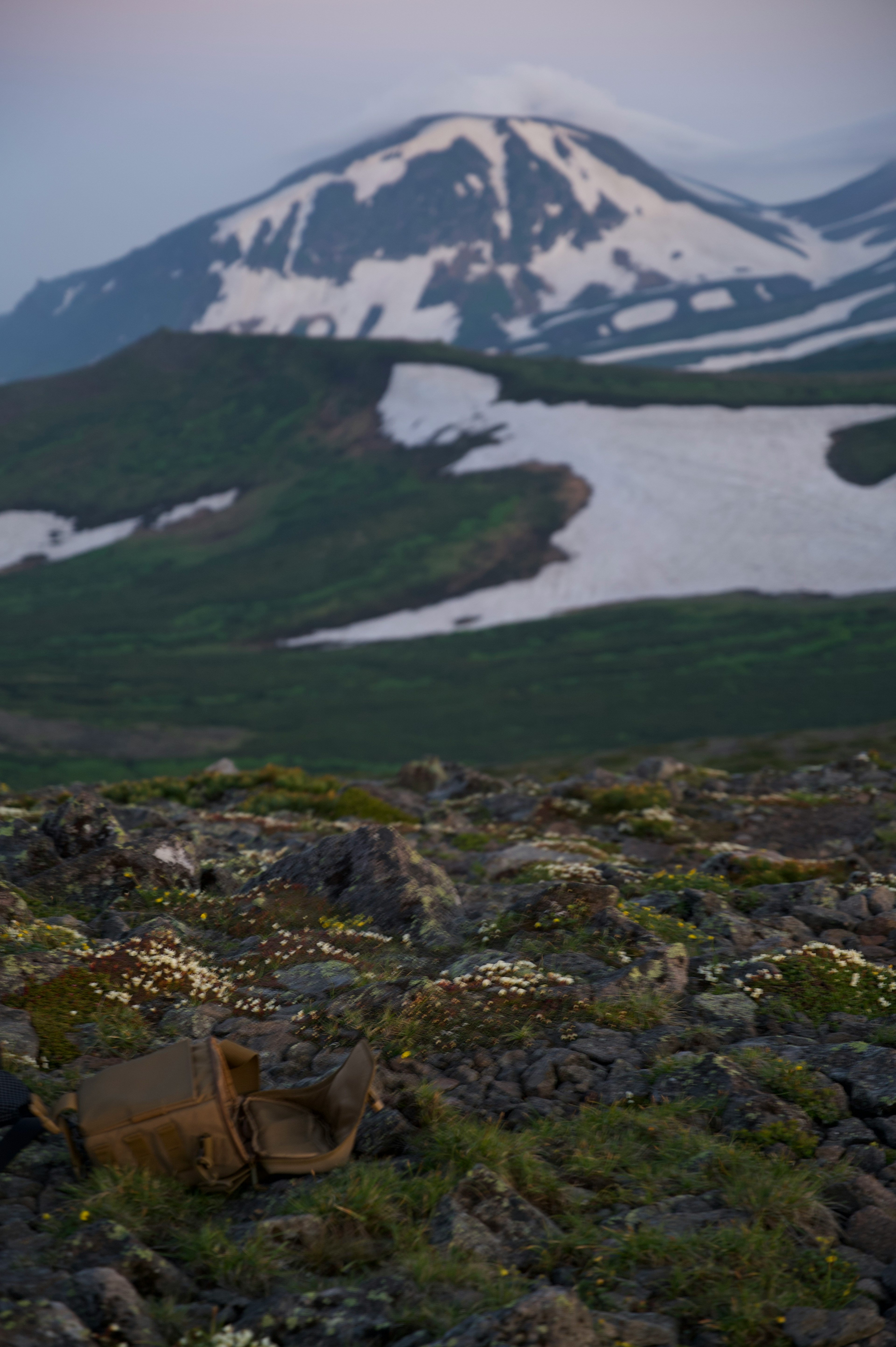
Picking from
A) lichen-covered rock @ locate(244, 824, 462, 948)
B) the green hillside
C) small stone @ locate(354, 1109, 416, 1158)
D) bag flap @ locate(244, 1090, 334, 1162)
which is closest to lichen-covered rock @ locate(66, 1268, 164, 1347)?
bag flap @ locate(244, 1090, 334, 1162)

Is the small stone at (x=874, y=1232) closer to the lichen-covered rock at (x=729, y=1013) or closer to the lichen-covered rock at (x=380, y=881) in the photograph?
the lichen-covered rock at (x=729, y=1013)

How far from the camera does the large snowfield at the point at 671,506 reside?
75438mm

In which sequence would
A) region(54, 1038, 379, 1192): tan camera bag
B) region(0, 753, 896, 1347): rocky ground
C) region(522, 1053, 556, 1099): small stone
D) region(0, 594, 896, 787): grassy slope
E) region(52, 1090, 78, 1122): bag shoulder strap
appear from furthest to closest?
1. region(0, 594, 896, 787): grassy slope
2. region(522, 1053, 556, 1099): small stone
3. region(52, 1090, 78, 1122): bag shoulder strap
4. region(54, 1038, 379, 1192): tan camera bag
5. region(0, 753, 896, 1347): rocky ground

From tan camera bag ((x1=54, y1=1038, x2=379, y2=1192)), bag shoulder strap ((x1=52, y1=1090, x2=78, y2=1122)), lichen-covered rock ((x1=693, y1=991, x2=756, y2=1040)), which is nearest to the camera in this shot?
tan camera bag ((x1=54, y1=1038, x2=379, y2=1192))

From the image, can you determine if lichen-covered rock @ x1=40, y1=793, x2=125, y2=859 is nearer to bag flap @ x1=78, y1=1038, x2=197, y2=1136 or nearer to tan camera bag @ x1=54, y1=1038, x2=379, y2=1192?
tan camera bag @ x1=54, y1=1038, x2=379, y2=1192

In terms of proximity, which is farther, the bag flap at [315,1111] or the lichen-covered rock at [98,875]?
the lichen-covered rock at [98,875]

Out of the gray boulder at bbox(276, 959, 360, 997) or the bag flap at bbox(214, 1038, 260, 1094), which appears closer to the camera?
the bag flap at bbox(214, 1038, 260, 1094)

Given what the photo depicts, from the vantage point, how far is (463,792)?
27.2 m

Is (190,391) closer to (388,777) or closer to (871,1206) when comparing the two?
(388,777)

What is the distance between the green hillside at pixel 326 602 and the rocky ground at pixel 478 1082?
35121mm

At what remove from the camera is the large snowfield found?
75.4 metres

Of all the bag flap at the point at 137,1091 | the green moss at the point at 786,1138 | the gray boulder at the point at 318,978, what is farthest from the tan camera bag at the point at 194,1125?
the green moss at the point at 786,1138

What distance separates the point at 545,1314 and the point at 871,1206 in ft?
8.59

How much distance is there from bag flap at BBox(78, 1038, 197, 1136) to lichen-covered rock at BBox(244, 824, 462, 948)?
15.4 feet
